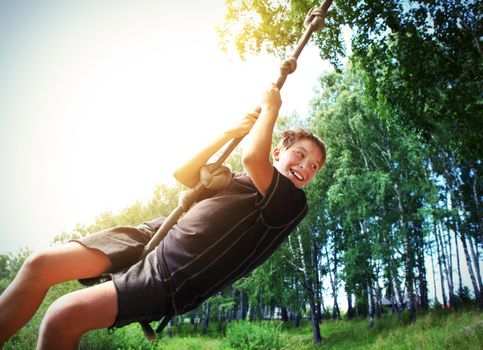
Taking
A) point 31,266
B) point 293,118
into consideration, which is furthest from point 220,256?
Answer: point 293,118

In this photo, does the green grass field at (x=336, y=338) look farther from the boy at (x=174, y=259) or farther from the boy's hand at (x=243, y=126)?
the boy's hand at (x=243, y=126)

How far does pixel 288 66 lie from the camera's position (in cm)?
196

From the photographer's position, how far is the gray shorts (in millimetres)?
1421

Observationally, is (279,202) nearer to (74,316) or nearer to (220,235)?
(220,235)

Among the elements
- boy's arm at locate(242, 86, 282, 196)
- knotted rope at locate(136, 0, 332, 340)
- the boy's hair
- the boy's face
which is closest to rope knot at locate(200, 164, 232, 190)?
knotted rope at locate(136, 0, 332, 340)

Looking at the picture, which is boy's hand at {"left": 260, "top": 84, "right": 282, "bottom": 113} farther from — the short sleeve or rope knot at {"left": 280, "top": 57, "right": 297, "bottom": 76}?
the short sleeve

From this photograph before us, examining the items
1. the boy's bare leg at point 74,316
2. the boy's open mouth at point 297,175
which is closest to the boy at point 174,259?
the boy's bare leg at point 74,316

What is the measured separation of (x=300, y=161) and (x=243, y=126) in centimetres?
46

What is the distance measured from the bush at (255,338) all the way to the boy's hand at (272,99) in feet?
46.8

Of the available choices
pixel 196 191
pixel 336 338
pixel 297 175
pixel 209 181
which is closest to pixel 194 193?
pixel 196 191

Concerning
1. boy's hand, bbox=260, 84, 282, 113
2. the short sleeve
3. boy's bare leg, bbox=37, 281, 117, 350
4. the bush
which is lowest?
the bush

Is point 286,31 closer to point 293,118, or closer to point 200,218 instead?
point 200,218

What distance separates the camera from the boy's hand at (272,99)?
173 centimetres

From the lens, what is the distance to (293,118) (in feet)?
70.0
